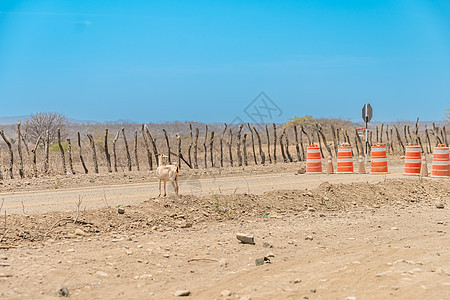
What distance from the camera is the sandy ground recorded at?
5711 millimetres

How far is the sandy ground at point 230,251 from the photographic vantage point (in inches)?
225

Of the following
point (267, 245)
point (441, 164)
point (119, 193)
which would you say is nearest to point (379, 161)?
point (441, 164)

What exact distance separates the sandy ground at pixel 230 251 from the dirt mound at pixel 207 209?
22 millimetres

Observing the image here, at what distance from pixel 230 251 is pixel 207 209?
8.46 ft

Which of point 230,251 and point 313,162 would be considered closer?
point 230,251

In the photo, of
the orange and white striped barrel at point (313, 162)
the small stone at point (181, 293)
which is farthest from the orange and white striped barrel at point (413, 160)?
the small stone at point (181, 293)

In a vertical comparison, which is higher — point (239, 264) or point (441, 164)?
point (441, 164)

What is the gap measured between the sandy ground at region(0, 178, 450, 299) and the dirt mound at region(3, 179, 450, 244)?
2 cm

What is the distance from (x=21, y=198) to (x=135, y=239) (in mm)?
7167

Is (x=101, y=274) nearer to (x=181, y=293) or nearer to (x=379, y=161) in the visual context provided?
(x=181, y=293)

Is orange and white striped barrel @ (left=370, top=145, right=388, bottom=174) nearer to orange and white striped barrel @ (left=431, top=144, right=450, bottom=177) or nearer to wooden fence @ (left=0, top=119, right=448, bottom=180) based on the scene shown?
orange and white striped barrel @ (left=431, top=144, right=450, bottom=177)

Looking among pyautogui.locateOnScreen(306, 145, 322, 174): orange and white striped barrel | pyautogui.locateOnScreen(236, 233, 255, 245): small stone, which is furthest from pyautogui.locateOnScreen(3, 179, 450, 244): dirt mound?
pyautogui.locateOnScreen(306, 145, 322, 174): orange and white striped barrel

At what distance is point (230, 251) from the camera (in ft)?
24.2

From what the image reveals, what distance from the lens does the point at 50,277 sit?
5.91m
